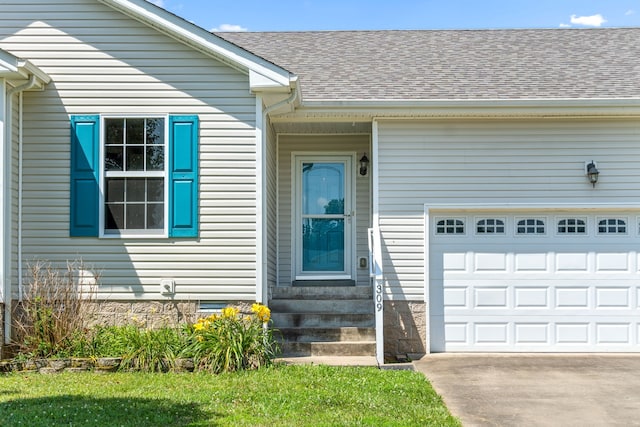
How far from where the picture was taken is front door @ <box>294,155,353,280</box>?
36.9 feet

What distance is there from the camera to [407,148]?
33.5ft

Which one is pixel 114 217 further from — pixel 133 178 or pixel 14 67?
pixel 14 67

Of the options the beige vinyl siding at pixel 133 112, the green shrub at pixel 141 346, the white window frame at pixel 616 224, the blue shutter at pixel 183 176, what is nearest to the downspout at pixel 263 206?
the beige vinyl siding at pixel 133 112

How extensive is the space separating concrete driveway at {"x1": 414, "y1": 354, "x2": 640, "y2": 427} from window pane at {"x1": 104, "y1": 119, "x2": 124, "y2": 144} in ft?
15.7

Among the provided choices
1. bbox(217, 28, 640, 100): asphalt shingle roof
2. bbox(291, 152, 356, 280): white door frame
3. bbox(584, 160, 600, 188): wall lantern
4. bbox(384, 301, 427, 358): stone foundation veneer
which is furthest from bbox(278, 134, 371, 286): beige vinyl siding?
bbox(584, 160, 600, 188): wall lantern

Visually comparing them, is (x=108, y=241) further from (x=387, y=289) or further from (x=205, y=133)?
(x=387, y=289)

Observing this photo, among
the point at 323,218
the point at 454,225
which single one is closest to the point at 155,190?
the point at 323,218

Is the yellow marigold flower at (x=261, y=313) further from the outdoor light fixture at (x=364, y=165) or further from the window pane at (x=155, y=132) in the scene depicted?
the outdoor light fixture at (x=364, y=165)

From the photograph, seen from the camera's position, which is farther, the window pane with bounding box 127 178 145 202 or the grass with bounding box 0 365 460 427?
the window pane with bounding box 127 178 145 202

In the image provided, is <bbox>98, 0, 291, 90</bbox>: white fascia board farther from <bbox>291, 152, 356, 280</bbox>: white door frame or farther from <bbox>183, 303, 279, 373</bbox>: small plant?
<bbox>183, 303, 279, 373</bbox>: small plant

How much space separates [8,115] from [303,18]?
510 inches

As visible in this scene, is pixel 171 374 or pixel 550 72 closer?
pixel 171 374

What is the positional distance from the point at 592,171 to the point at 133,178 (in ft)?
20.5

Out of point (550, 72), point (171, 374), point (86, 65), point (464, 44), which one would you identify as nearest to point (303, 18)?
point (464, 44)
